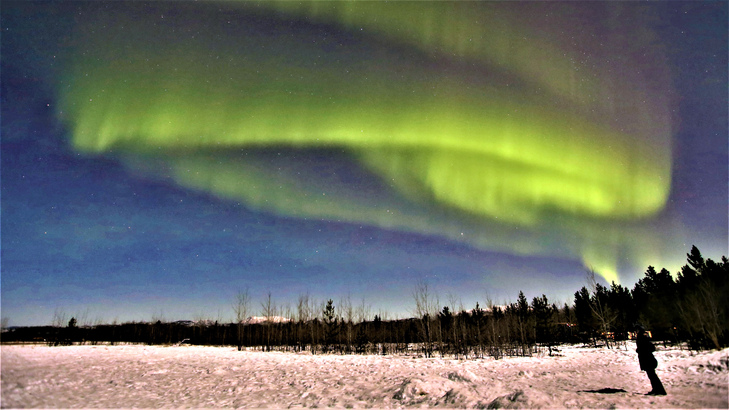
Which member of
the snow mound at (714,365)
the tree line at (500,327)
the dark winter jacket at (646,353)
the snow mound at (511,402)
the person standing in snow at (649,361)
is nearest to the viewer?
the snow mound at (511,402)

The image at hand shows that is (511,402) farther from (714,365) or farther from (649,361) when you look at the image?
(714,365)

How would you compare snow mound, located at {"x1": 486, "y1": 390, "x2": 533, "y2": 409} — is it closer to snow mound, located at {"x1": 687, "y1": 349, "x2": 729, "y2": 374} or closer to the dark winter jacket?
the dark winter jacket

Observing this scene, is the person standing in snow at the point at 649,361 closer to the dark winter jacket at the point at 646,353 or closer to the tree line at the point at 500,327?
the dark winter jacket at the point at 646,353

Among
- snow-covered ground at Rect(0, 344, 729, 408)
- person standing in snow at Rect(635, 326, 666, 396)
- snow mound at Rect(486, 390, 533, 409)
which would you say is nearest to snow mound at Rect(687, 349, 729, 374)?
snow-covered ground at Rect(0, 344, 729, 408)

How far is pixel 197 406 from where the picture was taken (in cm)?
1102

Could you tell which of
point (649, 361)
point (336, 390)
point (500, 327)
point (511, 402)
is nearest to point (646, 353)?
point (649, 361)

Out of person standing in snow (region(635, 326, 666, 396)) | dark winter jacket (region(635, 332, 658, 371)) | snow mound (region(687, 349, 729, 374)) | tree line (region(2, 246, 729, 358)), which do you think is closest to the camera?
person standing in snow (region(635, 326, 666, 396))

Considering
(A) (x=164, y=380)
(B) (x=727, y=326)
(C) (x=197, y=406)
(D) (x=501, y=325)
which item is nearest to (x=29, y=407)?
(C) (x=197, y=406)

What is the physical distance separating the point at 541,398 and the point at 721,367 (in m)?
6.34

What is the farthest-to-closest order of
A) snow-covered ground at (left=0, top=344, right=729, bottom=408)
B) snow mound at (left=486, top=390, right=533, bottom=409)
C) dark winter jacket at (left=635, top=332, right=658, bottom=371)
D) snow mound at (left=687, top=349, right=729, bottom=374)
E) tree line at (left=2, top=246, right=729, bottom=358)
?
1. tree line at (left=2, top=246, right=729, bottom=358)
2. snow mound at (left=687, top=349, right=729, bottom=374)
3. dark winter jacket at (left=635, top=332, right=658, bottom=371)
4. snow-covered ground at (left=0, top=344, right=729, bottom=408)
5. snow mound at (left=486, top=390, right=533, bottom=409)

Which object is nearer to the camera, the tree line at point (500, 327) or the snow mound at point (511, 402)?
the snow mound at point (511, 402)

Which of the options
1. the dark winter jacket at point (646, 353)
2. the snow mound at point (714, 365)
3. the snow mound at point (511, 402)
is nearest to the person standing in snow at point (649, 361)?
the dark winter jacket at point (646, 353)

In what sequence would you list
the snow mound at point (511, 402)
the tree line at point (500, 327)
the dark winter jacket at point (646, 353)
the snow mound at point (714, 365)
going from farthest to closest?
the tree line at point (500, 327), the snow mound at point (714, 365), the dark winter jacket at point (646, 353), the snow mound at point (511, 402)

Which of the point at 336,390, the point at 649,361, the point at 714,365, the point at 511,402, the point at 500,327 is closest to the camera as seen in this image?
the point at 511,402
